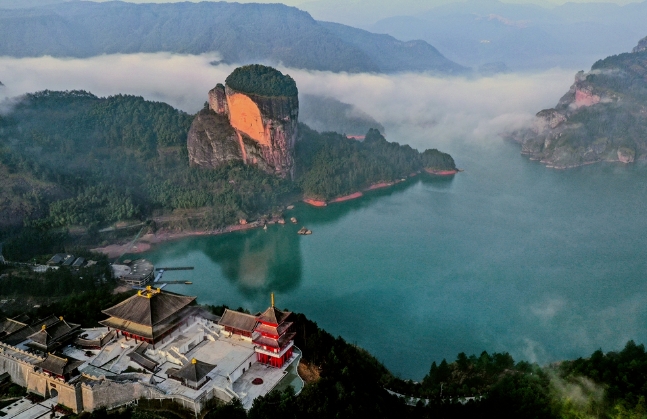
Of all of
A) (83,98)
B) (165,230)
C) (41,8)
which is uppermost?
(41,8)

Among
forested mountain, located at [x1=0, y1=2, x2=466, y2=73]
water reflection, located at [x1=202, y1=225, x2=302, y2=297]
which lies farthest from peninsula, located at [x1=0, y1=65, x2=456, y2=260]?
forested mountain, located at [x1=0, y1=2, x2=466, y2=73]

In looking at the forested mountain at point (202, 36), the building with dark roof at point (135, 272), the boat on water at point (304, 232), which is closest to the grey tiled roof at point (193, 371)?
the building with dark roof at point (135, 272)

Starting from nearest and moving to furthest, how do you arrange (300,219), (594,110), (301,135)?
(300,219)
(301,135)
(594,110)

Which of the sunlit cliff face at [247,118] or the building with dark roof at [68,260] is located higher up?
the sunlit cliff face at [247,118]

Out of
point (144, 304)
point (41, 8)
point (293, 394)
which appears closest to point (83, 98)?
point (144, 304)

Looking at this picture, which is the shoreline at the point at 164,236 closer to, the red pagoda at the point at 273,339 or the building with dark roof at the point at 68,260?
the building with dark roof at the point at 68,260

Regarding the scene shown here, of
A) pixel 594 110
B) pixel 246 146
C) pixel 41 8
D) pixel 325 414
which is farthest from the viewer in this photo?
pixel 41 8

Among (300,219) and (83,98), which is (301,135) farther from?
(83,98)

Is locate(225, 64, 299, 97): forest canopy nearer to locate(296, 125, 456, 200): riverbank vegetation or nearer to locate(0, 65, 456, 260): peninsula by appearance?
locate(0, 65, 456, 260): peninsula
